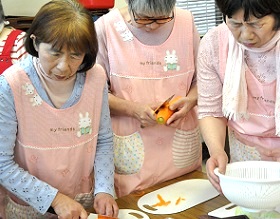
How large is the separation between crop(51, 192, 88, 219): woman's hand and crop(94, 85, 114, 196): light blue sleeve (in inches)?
6.3

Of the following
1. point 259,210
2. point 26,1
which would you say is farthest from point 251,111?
point 26,1

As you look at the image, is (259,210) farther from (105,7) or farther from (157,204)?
(105,7)

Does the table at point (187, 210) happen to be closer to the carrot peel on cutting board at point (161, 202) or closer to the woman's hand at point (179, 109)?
the carrot peel on cutting board at point (161, 202)

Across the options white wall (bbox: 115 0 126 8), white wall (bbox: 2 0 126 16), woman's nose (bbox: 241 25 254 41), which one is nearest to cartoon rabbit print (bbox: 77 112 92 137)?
woman's nose (bbox: 241 25 254 41)

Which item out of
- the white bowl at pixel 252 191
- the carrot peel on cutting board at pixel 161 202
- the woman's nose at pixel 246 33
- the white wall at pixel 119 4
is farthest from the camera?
the white wall at pixel 119 4

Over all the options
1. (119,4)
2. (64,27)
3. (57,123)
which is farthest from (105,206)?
(119,4)

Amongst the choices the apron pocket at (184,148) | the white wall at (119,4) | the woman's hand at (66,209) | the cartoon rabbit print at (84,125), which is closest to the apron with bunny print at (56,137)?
the cartoon rabbit print at (84,125)

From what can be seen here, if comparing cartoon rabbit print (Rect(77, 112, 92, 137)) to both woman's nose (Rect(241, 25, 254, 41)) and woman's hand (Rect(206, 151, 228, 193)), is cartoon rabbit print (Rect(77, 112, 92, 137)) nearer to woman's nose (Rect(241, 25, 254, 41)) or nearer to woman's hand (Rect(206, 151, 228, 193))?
woman's hand (Rect(206, 151, 228, 193))

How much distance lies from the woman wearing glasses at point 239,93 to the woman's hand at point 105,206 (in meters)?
0.30

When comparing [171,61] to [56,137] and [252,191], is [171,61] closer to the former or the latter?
[56,137]

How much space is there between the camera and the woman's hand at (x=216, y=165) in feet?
4.09

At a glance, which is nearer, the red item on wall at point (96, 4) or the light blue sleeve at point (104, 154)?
the light blue sleeve at point (104, 154)

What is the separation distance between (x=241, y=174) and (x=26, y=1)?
144 cm

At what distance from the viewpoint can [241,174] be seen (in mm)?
1275
